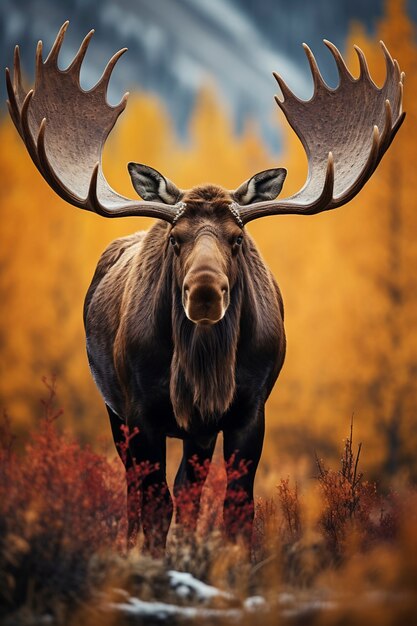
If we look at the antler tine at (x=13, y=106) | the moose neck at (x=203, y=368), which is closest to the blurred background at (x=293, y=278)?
the moose neck at (x=203, y=368)

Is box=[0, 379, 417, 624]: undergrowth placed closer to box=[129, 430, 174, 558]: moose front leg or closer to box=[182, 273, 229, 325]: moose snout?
box=[129, 430, 174, 558]: moose front leg

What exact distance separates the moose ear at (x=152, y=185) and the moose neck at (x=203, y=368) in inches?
25.4

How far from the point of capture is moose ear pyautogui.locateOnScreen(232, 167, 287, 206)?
5.95m

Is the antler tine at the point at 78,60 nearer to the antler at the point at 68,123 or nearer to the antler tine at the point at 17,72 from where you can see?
the antler at the point at 68,123

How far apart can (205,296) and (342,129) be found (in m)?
2.25

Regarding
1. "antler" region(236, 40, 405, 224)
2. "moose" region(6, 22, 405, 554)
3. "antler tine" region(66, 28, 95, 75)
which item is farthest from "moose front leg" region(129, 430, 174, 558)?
"antler tine" region(66, 28, 95, 75)

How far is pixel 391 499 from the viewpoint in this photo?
250 inches

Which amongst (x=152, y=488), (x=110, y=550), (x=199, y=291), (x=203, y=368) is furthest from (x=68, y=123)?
(x=110, y=550)

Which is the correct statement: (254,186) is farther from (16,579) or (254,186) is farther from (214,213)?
(16,579)

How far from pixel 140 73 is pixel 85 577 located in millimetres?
120603

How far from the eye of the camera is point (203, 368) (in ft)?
18.6

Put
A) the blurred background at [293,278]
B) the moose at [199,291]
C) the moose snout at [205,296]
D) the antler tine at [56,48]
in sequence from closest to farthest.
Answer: the moose snout at [205,296], the moose at [199,291], the antler tine at [56,48], the blurred background at [293,278]

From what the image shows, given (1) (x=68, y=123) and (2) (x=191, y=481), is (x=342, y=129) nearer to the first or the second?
(1) (x=68, y=123)

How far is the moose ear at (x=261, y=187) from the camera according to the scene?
5948 millimetres
